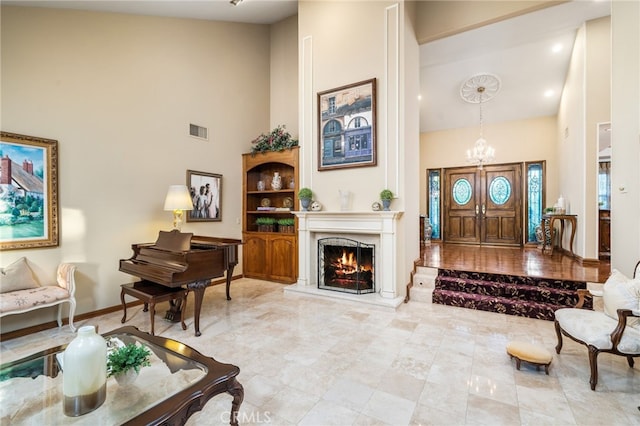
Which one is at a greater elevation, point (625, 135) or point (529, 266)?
point (625, 135)

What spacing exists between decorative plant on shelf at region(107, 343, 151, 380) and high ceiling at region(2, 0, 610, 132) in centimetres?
410

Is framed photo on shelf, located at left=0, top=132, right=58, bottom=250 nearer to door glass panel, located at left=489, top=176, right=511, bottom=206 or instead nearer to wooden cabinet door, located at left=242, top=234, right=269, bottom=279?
wooden cabinet door, located at left=242, top=234, right=269, bottom=279

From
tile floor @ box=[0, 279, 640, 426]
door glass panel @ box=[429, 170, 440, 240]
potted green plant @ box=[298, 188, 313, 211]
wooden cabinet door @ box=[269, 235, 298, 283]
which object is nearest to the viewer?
tile floor @ box=[0, 279, 640, 426]

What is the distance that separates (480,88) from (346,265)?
17.9ft

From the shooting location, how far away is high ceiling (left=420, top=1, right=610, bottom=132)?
4.53 meters

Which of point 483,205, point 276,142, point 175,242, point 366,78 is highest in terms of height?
point 366,78

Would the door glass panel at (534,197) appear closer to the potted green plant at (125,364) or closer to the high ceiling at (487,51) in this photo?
the high ceiling at (487,51)

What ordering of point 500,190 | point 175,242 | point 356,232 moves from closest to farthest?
1. point 175,242
2. point 356,232
3. point 500,190

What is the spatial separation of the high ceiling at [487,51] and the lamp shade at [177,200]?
249 centimetres

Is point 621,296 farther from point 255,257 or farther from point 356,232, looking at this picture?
point 255,257

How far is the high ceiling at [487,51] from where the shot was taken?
4277 mm

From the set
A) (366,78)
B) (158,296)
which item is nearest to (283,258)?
(158,296)

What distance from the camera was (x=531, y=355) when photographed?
238 centimetres

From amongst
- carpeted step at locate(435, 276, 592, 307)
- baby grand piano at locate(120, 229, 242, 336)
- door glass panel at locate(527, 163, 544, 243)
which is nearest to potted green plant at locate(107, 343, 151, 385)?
baby grand piano at locate(120, 229, 242, 336)
